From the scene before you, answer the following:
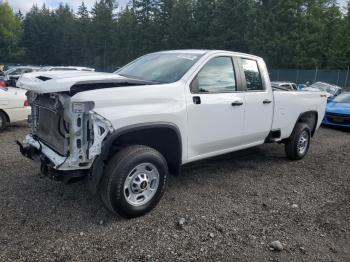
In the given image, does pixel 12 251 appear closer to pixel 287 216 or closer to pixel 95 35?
pixel 287 216

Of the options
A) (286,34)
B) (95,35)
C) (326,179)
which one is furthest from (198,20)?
(326,179)

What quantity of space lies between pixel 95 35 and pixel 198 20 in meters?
25.5

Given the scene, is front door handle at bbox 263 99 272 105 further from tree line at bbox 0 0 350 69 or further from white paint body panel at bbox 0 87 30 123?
tree line at bbox 0 0 350 69

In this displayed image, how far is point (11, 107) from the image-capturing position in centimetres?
849

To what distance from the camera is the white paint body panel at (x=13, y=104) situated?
8406 mm

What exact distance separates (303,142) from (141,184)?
13.7 ft

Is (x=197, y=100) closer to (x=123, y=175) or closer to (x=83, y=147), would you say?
(x=123, y=175)

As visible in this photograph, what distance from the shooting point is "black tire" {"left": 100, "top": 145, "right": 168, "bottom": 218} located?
3709mm

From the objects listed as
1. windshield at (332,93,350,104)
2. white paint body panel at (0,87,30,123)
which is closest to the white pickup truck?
white paint body panel at (0,87,30,123)

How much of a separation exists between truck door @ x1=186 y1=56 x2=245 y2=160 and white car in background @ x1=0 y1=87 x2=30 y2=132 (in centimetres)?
561

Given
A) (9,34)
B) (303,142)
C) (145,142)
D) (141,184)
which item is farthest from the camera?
(9,34)

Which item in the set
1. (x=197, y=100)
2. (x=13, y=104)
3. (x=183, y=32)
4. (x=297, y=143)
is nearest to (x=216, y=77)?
(x=197, y=100)

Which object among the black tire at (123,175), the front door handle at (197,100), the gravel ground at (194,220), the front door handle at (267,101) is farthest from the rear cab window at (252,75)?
the black tire at (123,175)

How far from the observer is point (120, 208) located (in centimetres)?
385
